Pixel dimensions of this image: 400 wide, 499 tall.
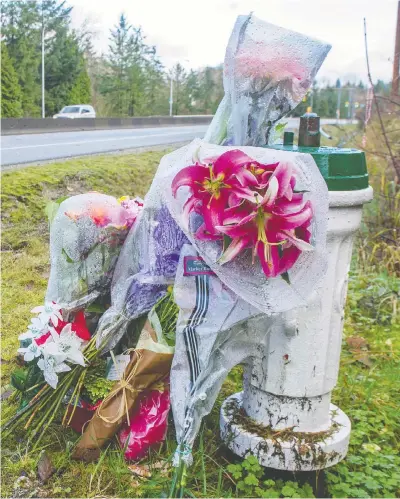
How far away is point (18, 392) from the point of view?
2.33 meters

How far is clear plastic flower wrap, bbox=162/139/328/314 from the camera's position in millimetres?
1678

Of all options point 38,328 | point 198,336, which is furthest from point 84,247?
point 198,336

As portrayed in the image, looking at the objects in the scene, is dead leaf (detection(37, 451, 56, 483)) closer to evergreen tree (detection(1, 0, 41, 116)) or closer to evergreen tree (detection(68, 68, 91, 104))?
evergreen tree (detection(1, 0, 41, 116))

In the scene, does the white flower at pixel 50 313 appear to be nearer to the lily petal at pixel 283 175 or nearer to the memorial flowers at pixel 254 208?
the memorial flowers at pixel 254 208

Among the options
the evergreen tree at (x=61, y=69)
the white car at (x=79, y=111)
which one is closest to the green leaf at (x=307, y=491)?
the white car at (x=79, y=111)

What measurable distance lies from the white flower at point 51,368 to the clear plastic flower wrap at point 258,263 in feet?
2.33

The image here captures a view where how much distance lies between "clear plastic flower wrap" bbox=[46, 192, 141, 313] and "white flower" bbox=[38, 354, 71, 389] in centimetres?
21

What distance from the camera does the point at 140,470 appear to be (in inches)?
78.5

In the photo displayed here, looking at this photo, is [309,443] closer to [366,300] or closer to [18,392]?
[18,392]

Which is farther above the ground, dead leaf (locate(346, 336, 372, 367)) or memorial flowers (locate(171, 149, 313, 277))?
memorial flowers (locate(171, 149, 313, 277))

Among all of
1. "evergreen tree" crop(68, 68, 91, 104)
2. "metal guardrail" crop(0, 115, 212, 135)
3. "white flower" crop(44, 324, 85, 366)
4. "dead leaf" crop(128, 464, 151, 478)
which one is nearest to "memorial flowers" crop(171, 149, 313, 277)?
"white flower" crop(44, 324, 85, 366)

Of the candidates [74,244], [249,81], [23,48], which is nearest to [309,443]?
[74,244]

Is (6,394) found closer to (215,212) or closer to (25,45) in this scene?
(215,212)

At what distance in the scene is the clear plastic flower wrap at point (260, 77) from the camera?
1866mm
